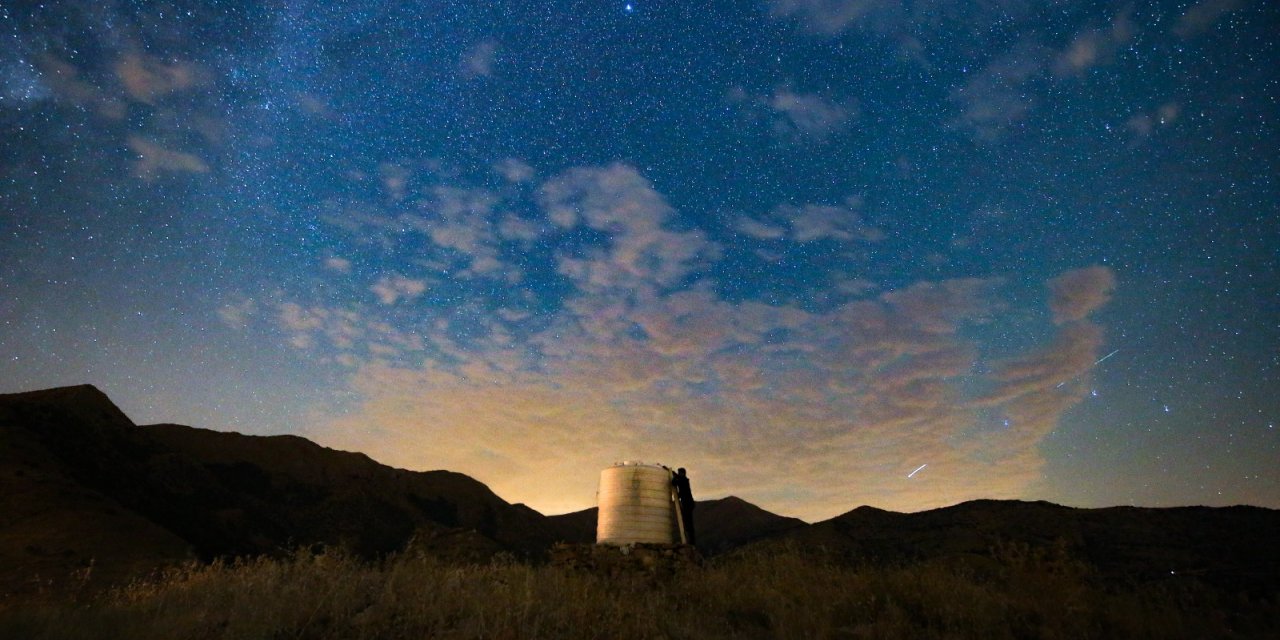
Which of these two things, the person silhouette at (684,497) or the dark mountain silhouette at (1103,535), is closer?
the person silhouette at (684,497)

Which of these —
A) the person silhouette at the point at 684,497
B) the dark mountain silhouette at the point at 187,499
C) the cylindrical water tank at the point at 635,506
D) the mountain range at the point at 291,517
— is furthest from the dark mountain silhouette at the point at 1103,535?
the dark mountain silhouette at the point at 187,499

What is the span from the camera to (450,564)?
1277 centimetres

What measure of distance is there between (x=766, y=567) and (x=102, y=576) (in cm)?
2238

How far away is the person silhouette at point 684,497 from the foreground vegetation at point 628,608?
11026 mm

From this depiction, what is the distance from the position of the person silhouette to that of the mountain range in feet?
8.34

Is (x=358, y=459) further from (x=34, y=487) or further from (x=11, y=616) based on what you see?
(x=11, y=616)

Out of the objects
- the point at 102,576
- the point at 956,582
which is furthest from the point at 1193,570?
the point at 102,576

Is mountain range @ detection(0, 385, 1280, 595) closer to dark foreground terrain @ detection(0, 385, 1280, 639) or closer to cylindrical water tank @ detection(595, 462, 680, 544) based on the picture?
dark foreground terrain @ detection(0, 385, 1280, 639)

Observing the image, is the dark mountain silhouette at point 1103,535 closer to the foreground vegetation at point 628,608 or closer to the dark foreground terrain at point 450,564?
the dark foreground terrain at point 450,564

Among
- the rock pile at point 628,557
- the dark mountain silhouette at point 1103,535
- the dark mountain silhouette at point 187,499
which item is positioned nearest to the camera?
the rock pile at point 628,557

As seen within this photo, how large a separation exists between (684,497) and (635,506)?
7.72 ft

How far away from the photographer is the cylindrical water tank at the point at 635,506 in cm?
1991

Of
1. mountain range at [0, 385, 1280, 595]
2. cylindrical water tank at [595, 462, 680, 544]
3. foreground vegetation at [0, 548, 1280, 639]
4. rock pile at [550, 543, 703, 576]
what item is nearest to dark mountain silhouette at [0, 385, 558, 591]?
mountain range at [0, 385, 1280, 595]

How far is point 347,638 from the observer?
656 centimetres
